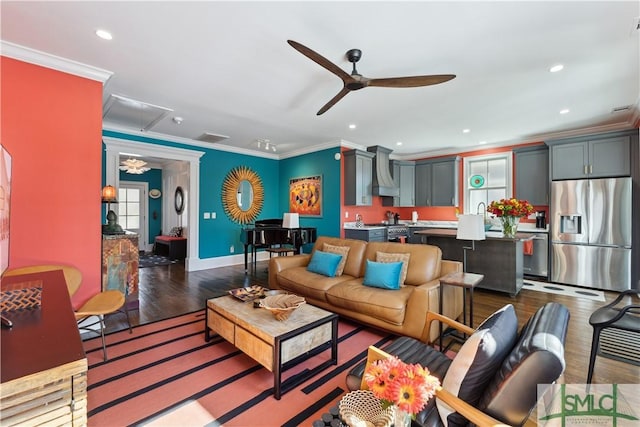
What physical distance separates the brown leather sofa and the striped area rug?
300mm

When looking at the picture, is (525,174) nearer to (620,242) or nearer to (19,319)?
(620,242)

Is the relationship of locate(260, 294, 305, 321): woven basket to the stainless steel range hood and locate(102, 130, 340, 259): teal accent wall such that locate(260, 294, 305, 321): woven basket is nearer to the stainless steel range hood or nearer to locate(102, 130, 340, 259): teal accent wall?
locate(102, 130, 340, 259): teal accent wall

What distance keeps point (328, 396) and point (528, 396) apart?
1.27m

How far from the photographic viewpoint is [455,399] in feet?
3.65

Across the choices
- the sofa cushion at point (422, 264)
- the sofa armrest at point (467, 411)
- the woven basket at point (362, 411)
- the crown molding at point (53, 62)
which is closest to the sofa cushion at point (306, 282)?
the sofa cushion at point (422, 264)

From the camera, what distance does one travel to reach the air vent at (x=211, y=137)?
5230 mm

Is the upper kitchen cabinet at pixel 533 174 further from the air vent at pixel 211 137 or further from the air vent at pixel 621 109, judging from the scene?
the air vent at pixel 211 137

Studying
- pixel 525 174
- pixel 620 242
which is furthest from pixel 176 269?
pixel 620 242

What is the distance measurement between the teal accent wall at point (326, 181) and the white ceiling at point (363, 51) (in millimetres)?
1646

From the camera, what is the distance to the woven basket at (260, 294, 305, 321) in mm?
2158

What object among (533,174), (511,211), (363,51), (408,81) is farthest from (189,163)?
(533,174)

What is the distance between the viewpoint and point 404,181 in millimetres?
6957

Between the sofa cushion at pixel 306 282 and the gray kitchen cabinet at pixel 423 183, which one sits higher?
the gray kitchen cabinet at pixel 423 183

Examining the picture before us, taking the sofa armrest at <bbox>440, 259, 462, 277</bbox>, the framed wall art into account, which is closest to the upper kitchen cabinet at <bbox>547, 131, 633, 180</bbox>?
the sofa armrest at <bbox>440, 259, 462, 277</bbox>
